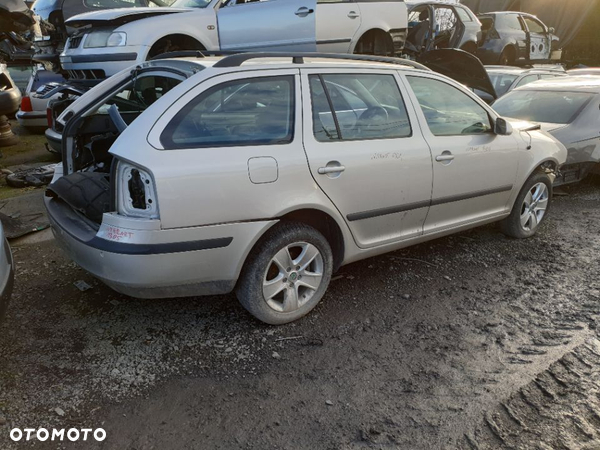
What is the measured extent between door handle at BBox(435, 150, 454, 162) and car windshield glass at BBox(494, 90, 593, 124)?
3.30 meters

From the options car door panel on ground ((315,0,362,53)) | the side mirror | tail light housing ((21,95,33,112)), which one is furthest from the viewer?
tail light housing ((21,95,33,112))

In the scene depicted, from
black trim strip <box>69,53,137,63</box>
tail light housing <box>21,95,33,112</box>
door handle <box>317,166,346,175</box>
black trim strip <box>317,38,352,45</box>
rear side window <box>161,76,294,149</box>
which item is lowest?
tail light housing <box>21,95,33,112</box>

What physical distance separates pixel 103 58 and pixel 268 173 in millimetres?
4829

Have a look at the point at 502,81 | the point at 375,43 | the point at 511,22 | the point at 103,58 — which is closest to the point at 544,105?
the point at 502,81

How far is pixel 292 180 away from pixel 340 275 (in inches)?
49.5

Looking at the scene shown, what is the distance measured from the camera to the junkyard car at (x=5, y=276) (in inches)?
99.0

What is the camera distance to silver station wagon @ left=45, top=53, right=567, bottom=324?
8.80ft

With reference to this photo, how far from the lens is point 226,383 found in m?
2.67

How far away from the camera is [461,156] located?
3783 millimetres

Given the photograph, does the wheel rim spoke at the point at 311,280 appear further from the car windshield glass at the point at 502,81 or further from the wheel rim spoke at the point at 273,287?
the car windshield glass at the point at 502,81

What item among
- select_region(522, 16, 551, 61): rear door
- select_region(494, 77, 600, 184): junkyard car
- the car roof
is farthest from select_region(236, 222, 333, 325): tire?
select_region(522, 16, 551, 61): rear door

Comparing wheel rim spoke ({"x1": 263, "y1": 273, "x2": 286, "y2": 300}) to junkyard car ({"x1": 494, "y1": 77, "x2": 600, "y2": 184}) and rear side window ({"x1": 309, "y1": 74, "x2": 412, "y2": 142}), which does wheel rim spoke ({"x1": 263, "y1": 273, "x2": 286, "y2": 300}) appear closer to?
rear side window ({"x1": 309, "y1": 74, "x2": 412, "y2": 142})

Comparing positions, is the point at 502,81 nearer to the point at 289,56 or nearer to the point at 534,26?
Result: the point at 289,56

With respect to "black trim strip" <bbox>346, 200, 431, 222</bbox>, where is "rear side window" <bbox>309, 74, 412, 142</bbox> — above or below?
above
